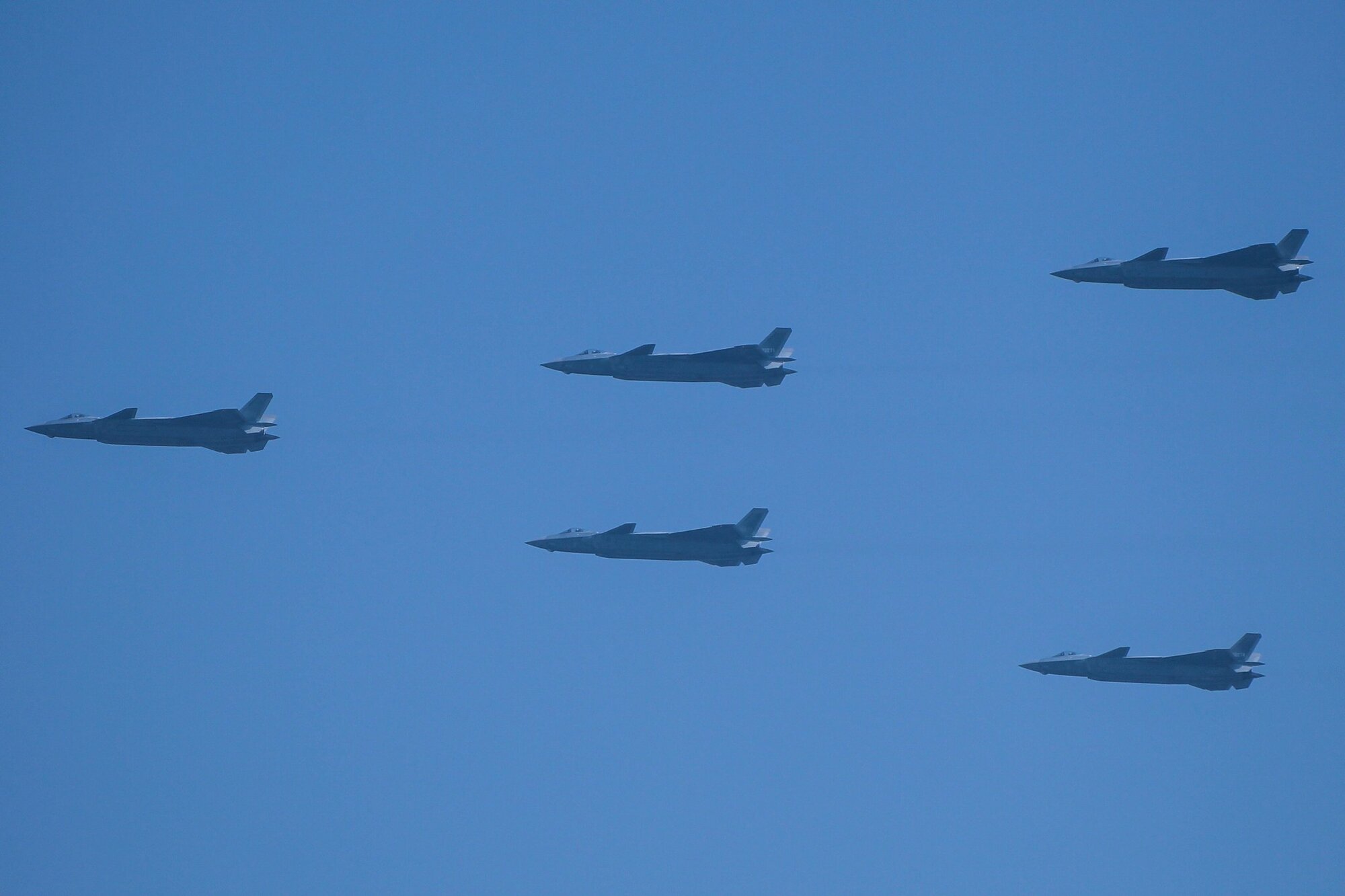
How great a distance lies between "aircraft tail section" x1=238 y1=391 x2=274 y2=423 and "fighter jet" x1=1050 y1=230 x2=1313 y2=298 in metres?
38.5

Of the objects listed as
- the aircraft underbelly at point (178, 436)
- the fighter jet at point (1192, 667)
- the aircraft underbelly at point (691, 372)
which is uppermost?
the aircraft underbelly at point (691, 372)

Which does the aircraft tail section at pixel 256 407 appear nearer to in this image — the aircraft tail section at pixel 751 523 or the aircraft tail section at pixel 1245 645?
the aircraft tail section at pixel 751 523

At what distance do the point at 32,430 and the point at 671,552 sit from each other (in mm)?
29402

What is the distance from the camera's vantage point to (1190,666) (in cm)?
9100

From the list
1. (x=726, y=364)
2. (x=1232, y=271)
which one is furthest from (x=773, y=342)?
(x=1232, y=271)

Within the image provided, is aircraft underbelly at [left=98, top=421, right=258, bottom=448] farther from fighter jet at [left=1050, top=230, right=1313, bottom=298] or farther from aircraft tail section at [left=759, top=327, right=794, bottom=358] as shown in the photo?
fighter jet at [left=1050, top=230, right=1313, bottom=298]

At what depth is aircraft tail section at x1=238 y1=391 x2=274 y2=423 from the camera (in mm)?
83312

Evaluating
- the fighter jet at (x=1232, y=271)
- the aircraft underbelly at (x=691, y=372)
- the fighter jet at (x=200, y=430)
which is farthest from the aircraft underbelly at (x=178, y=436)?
the fighter jet at (x=1232, y=271)

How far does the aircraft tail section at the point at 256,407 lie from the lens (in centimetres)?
8331

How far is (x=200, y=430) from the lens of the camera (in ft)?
273

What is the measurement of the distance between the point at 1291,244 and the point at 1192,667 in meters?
20.7

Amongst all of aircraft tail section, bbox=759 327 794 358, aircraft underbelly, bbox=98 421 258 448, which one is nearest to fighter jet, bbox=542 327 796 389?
aircraft tail section, bbox=759 327 794 358

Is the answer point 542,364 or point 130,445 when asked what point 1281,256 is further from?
point 130,445

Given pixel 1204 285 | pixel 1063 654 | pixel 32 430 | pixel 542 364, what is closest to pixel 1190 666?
pixel 1063 654
